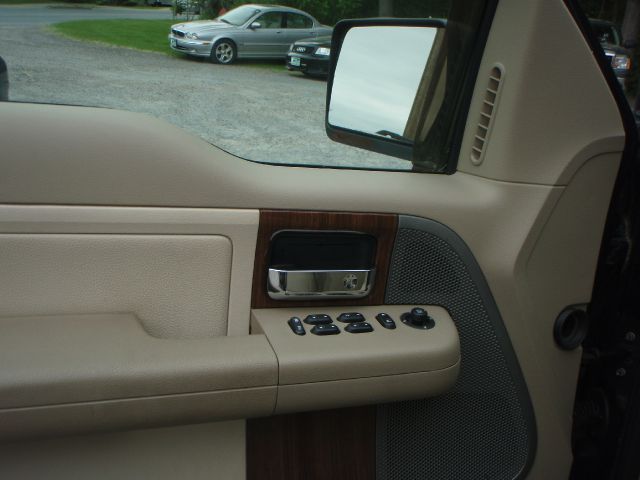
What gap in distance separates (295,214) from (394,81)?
50 cm

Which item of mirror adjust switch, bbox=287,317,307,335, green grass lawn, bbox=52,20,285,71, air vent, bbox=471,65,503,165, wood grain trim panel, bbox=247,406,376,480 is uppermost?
green grass lawn, bbox=52,20,285,71

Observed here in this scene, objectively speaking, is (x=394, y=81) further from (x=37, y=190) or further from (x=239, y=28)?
(x=37, y=190)

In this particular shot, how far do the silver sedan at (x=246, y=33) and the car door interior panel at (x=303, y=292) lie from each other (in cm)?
23

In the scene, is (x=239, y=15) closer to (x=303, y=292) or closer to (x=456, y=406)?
(x=303, y=292)

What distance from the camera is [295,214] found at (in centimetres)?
178

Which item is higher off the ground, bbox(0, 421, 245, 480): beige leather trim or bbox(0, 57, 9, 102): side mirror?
bbox(0, 57, 9, 102): side mirror

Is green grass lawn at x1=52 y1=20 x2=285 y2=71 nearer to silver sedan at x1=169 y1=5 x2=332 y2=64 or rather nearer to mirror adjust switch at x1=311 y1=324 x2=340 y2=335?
silver sedan at x1=169 y1=5 x2=332 y2=64

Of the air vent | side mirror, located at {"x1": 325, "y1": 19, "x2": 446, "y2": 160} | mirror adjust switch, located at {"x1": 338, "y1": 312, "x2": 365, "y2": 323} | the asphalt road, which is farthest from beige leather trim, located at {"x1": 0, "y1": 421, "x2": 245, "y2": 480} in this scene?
the air vent

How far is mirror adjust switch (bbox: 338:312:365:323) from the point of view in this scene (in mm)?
1840

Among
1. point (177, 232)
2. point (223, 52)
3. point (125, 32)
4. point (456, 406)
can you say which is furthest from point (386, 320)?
point (125, 32)

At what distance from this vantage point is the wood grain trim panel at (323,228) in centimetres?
177

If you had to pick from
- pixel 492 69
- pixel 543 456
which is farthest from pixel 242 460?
pixel 492 69

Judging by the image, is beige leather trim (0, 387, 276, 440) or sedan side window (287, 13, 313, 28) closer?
beige leather trim (0, 387, 276, 440)

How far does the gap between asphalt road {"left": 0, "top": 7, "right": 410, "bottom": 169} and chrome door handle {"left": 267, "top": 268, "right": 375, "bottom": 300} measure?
0.29 meters
